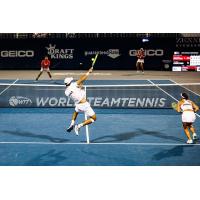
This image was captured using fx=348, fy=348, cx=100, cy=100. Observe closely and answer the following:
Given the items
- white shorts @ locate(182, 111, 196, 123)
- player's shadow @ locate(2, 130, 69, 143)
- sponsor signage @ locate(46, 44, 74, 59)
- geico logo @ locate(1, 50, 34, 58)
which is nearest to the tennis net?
player's shadow @ locate(2, 130, 69, 143)

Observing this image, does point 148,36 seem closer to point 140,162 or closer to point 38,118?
point 38,118

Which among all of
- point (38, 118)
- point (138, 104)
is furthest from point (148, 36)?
point (38, 118)

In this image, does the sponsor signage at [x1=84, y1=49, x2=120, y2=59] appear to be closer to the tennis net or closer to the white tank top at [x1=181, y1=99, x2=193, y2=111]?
the tennis net

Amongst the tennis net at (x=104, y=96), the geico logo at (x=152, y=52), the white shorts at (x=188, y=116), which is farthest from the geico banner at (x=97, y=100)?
the geico logo at (x=152, y=52)

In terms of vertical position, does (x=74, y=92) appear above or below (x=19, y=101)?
above

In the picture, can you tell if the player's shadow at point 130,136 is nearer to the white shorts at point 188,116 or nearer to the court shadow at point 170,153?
the court shadow at point 170,153

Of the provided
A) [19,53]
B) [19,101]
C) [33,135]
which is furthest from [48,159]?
[19,53]

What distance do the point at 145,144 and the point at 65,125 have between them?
359 centimetres

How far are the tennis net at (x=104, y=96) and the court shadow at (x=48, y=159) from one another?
574 cm

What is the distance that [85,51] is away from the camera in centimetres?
3316

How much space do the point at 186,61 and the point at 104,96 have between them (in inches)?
702

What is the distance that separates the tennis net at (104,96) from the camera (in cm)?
1627

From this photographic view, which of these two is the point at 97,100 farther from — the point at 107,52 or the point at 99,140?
the point at 107,52

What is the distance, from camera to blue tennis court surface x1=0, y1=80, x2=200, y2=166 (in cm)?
843
